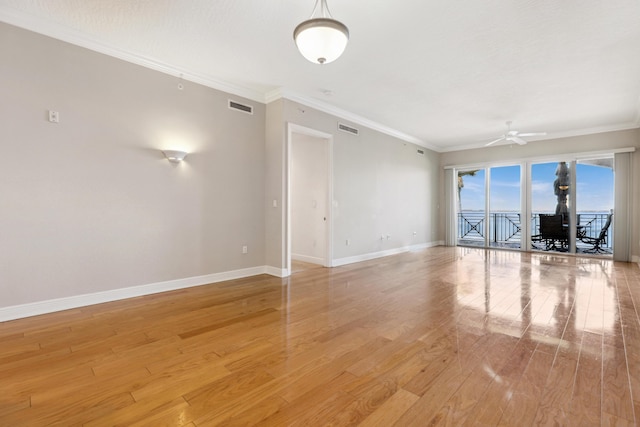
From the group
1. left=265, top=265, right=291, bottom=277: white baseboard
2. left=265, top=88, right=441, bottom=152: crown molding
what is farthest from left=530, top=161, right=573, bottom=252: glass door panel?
left=265, top=265, right=291, bottom=277: white baseboard

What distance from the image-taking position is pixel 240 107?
4.61 metres

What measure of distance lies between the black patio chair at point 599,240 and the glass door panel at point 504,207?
136 cm

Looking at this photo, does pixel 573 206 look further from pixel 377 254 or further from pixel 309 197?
pixel 309 197

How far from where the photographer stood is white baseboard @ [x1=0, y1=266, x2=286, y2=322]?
2.89 m

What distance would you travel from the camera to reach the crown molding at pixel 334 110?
4688 mm

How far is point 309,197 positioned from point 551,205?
20.3 ft

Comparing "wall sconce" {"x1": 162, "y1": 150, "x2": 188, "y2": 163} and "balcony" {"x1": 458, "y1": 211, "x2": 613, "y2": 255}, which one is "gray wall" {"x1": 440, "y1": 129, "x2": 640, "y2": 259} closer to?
"balcony" {"x1": 458, "y1": 211, "x2": 613, "y2": 255}

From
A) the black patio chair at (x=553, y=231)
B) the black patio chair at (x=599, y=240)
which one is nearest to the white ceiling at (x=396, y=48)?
the black patio chair at (x=599, y=240)

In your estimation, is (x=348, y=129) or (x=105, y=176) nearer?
(x=105, y=176)

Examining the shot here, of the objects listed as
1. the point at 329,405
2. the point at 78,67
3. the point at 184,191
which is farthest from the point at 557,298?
the point at 78,67

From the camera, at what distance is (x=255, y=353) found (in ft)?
7.24

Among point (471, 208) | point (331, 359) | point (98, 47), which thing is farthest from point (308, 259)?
point (471, 208)

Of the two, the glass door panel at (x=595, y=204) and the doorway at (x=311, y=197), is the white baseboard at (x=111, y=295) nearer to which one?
the doorway at (x=311, y=197)

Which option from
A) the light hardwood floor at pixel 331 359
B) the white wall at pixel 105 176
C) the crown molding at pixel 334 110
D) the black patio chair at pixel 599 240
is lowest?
the light hardwood floor at pixel 331 359
